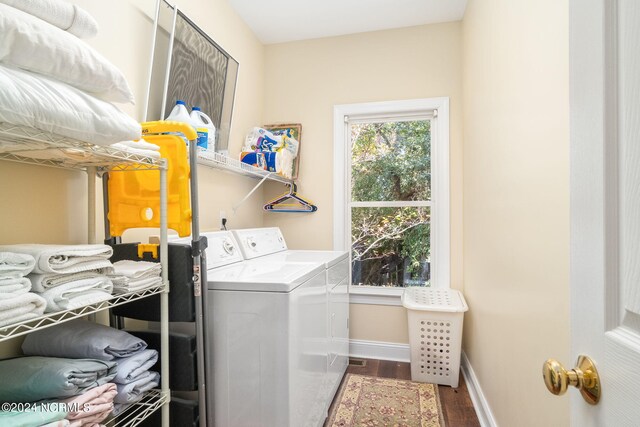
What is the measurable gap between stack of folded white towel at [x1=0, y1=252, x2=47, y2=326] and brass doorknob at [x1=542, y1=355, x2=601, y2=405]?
1118 mm

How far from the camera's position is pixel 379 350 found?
9.21ft

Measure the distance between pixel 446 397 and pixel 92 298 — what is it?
7.12 feet

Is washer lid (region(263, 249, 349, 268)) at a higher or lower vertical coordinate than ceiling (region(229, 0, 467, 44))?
lower

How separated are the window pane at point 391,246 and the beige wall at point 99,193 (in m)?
0.93

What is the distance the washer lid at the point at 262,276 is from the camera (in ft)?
4.44

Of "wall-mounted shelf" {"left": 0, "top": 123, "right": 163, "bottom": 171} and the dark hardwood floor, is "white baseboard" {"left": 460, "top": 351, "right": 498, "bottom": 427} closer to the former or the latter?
the dark hardwood floor

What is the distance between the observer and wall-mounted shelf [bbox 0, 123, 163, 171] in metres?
0.83

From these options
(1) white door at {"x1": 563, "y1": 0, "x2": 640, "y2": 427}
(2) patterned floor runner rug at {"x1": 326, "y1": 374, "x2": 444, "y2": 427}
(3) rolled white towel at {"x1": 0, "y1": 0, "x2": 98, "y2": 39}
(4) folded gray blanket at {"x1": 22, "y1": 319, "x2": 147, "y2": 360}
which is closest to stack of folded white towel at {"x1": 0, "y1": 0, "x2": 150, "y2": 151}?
(3) rolled white towel at {"x1": 0, "y1": 0, "x2": 98, "y2": 39}

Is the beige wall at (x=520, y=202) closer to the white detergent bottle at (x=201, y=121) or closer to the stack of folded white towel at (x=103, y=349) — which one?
the stack of folded white towel at (x=103, y=349)

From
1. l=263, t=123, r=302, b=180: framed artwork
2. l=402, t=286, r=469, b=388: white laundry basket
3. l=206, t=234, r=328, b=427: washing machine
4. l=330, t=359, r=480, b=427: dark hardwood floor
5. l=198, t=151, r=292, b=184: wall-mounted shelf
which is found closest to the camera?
l=206, t=234, r=328, b=427: washing machine

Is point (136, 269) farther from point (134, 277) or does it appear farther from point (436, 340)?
point (436, 340)

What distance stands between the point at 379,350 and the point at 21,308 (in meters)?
2.51

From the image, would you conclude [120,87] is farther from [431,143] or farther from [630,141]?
[431,143]

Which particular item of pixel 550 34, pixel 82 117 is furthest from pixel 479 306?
pixel 82 117
